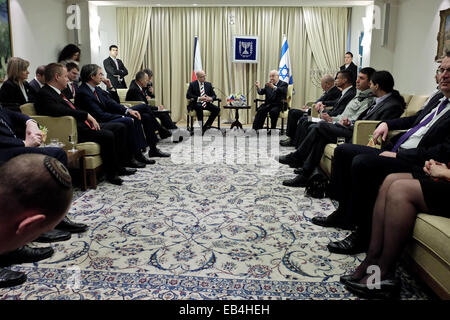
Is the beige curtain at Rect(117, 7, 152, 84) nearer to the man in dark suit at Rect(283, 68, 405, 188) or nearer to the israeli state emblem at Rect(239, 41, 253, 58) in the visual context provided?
the israeli state emblem at Rect(239, 41, 253, 58)

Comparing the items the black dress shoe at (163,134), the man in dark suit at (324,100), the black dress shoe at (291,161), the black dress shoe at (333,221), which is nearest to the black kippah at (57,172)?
the black dress shoe at (333,221)

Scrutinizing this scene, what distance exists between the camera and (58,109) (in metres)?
3.96

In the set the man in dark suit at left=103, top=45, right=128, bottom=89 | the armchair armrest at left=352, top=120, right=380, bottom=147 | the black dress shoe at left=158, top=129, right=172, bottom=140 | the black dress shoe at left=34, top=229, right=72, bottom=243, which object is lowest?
the black dress shoe at left=34, top=229, right=72, bottom=243

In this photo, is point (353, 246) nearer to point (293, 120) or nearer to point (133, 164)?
point (133, 164)

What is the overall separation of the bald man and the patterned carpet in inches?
58.6

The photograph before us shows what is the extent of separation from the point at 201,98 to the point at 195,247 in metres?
5.88

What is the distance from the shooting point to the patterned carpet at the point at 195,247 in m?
2.09

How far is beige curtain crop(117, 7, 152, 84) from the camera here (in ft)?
33.0

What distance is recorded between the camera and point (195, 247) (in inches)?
105

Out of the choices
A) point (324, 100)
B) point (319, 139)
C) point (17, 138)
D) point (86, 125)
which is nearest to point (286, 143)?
point (324, 100)

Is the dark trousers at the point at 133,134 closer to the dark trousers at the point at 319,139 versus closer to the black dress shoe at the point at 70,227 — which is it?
the black dress shoe at the point at 70,227

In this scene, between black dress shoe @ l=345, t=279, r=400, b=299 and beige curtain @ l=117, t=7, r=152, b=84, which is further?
beige curtain @ l=117, t=7, r=152, b=84

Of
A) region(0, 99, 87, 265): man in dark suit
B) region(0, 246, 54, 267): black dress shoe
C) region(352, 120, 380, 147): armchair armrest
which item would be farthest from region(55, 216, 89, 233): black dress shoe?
region(352, 120, 380, 147): armchair armrest

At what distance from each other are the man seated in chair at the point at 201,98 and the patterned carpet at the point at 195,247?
390cm
